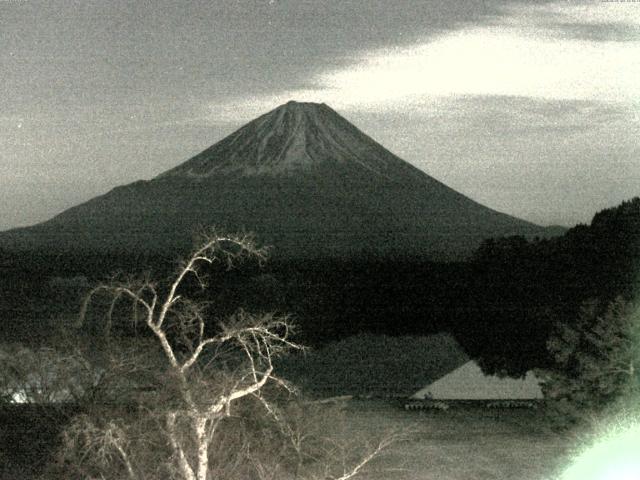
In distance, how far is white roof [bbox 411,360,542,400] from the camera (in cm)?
2341

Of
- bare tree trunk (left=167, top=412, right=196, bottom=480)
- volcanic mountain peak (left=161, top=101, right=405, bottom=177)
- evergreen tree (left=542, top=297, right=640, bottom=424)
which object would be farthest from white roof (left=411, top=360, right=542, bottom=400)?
volcanic mountain peak (left=161, top=101, right=405, bottom=177)

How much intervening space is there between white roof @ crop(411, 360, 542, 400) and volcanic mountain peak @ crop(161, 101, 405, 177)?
213ft

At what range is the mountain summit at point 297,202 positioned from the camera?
8700 cm

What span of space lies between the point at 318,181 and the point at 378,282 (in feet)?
154

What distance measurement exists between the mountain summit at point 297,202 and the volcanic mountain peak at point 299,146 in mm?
109

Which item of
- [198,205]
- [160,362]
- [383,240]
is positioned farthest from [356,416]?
[198,205]

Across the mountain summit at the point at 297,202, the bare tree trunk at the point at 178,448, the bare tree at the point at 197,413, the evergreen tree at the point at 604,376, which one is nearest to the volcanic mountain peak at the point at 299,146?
the mountain summit at the point at 297,202

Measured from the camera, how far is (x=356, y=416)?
42.7ft

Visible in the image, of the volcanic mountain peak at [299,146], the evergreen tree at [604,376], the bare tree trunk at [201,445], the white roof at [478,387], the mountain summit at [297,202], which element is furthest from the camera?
the volcanic mountain peak at [299,146]

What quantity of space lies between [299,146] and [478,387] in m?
69.6

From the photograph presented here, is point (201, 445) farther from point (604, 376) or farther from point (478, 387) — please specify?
point (478, 387)

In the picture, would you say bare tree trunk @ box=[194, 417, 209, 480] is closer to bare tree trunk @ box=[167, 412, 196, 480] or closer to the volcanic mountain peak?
bare tree trunk @ box=[167, 412, 196, 480]

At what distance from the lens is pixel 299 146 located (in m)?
92.7

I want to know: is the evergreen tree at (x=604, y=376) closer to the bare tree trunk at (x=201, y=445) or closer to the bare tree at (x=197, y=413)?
the bare tree at (x=197, y=413)
